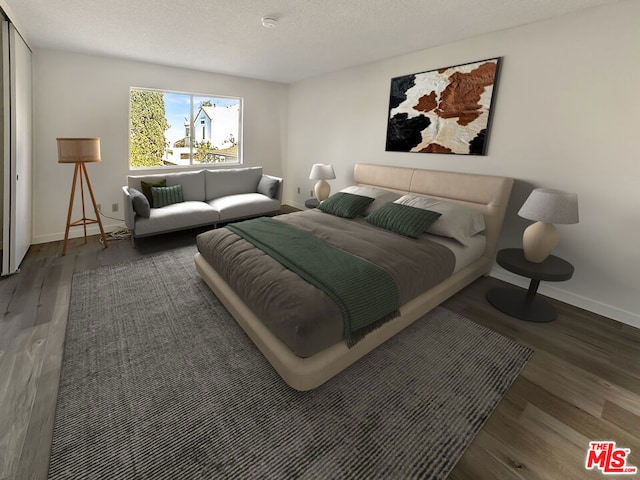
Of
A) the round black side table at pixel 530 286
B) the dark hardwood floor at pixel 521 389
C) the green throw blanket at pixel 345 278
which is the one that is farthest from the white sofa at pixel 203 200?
the round black side table at pixel 530 286

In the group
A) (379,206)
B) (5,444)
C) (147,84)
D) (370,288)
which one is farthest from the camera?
(147,84)

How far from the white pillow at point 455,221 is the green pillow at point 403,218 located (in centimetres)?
9

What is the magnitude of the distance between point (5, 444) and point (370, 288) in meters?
1.94

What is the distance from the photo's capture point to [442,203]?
312cm

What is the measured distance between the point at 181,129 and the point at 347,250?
4.01 metres

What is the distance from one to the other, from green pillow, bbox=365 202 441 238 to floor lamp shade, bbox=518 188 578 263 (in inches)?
29.6

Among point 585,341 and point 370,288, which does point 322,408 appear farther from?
point 585,341

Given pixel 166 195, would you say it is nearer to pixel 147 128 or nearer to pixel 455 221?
pixel 147 128

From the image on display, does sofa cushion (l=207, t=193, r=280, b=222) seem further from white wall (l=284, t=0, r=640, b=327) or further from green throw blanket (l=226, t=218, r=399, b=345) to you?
white wall (l=284, t=0, r=640, b=327)

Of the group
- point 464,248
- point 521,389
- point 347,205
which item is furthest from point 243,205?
point 521,389

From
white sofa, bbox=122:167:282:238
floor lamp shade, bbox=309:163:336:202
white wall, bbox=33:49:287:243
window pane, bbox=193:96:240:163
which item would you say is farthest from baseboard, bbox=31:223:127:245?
floor lamp shade, bbox=309:163:336:202

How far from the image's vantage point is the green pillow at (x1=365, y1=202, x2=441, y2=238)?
9.30 ft

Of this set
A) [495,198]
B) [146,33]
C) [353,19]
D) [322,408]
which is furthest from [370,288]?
[146,33]

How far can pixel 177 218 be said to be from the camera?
390 centimetres
